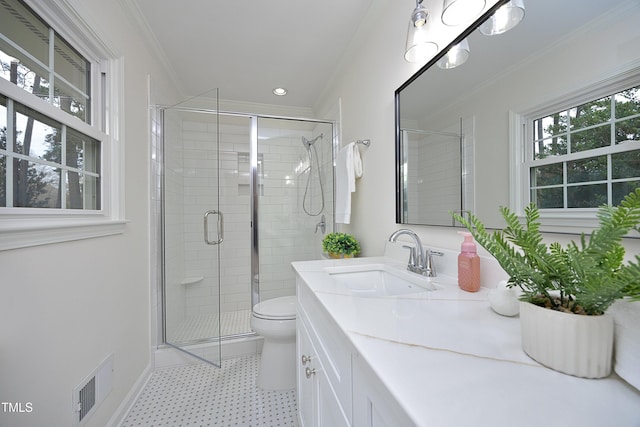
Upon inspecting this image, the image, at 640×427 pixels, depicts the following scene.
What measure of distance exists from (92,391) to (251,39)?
230cm

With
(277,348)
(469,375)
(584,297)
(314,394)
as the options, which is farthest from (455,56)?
(277,348)

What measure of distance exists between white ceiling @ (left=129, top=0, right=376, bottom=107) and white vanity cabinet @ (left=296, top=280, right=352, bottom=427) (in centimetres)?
159

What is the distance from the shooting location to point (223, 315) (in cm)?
255

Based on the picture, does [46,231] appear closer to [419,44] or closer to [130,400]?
[130,400]

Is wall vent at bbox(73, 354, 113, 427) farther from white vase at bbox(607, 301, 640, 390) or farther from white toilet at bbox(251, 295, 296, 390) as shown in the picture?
white vase at bbox(607, 301, 640, 390)

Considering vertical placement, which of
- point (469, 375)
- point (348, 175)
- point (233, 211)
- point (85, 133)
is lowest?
point (469, 375)

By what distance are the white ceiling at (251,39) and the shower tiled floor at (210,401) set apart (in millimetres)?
2310

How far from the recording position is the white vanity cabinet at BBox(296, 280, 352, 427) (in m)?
0.61

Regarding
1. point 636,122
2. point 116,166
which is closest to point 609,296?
point 636,122

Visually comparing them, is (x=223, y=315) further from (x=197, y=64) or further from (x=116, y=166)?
(x=197, y=64)

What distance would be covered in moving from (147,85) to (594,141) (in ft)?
7.84

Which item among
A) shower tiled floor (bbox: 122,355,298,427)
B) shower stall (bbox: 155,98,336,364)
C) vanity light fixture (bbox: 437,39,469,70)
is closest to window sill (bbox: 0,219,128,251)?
shower stall (bbox: 155,98,336,364)

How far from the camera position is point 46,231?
2.92 feet

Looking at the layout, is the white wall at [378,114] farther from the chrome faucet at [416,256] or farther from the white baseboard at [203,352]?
the white baseboard at [203,352]
